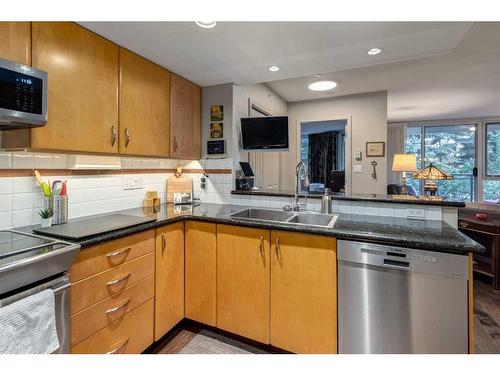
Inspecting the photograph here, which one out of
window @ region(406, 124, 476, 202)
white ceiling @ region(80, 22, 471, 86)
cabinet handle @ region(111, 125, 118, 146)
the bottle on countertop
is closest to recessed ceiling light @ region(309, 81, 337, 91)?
white ceiling @ region(80, 22, 471, 86)

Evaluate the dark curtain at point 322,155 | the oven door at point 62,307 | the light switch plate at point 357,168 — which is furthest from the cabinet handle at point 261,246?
the dark curtain at point 322,155

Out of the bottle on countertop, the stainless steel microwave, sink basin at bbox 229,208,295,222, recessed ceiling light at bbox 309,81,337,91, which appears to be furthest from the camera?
recessed ceiling light at bbox 309,81,337,91

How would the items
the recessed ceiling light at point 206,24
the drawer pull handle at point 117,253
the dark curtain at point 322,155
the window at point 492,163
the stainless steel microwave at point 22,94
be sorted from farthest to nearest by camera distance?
the dark curtain at point 322,155 → the window at point 492,163 → the recessed ceiling light at point 206,24 → the drawer pull handle at point 117,253 → the stainless steel microwave at point 22,94

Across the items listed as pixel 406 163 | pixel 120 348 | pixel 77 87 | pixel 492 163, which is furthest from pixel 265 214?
pixel 492 163

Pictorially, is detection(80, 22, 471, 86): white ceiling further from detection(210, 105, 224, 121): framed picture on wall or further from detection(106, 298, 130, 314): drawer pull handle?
detection(106, 298, 130, 314): drawer pull handle

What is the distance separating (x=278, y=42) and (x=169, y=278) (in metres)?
1.81

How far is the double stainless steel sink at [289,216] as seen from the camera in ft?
6.51

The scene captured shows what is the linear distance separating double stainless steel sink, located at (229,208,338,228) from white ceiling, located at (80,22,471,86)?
1.22 metres

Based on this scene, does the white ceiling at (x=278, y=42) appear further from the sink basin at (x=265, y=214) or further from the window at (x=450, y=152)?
the window at (x=450, y=152)

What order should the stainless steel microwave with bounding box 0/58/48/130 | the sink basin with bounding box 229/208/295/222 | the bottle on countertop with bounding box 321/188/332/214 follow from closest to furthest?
the stainless steel microwave with bounding box 0/58/48/130
the bottle on countertop with bounding box 321/188/332/214
the sink basin with bounding box 229/208/295/222

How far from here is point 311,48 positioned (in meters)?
1.82

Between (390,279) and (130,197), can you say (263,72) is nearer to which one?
(130,197)

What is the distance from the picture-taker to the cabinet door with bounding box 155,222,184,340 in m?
1.74

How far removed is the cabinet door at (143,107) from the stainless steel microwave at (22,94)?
1.94 ft
